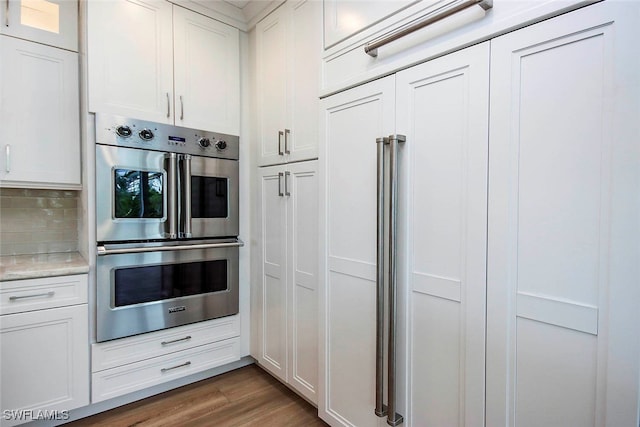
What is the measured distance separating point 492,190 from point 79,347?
2195 millimetres

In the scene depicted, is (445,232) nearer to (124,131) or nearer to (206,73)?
(124,131)

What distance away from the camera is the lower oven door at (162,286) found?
1.91 meters

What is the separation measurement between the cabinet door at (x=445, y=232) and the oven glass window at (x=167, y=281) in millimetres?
1477

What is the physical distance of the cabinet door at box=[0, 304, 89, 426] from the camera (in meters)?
1.65

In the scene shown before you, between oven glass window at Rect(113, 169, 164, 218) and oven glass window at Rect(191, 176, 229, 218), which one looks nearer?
oven glass window at Rect(113, 169, 164, 218)

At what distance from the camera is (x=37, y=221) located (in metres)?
2.21

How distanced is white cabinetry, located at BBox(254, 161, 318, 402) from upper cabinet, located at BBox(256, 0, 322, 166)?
138mm

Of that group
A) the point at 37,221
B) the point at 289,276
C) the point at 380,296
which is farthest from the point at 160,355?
the point at 380,296

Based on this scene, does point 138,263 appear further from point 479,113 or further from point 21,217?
point 479,113

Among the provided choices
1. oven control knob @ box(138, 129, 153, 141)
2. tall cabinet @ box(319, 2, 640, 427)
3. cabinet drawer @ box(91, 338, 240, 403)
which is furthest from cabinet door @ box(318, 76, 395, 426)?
oven control knob @ box(138, 129, 153, 141)

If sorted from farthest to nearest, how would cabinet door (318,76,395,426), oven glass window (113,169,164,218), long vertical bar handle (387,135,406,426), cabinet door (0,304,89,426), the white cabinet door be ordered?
oven glass window (113,169,164,218) → cabinet door (0,304,89,426) → cabinet door (318,76,395,426) → long vertical bar handle (387,135,406,426) → the white cabinet door

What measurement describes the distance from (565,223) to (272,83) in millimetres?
1859

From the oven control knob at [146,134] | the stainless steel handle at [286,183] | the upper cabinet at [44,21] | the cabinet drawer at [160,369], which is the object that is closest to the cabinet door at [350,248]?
the stainless steel handle at [286,183]

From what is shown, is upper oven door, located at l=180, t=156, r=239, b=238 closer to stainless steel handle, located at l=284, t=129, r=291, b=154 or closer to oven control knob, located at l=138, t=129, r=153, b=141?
oven control knob, located at l=138, t=129, r=153, b=141
